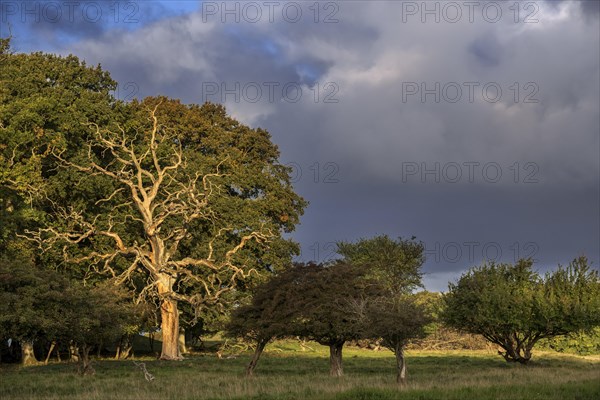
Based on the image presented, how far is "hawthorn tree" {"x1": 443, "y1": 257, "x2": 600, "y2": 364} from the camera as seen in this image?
43750 mm

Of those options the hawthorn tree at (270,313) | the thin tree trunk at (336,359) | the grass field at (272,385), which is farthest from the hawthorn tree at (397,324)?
the hawthorn tree at (270,313)

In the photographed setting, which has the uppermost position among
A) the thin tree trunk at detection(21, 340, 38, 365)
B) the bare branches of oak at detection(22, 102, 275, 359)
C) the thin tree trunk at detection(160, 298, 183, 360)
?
the bare branches of oak at detection(22, 102, 275, 359)

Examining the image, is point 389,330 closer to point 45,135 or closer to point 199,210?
point 199,210

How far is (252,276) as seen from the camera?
5444 cm

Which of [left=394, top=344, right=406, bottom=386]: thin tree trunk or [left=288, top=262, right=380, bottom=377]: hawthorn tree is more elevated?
[left=288, top=262, right=380, bottom=377]: hawthorn tree

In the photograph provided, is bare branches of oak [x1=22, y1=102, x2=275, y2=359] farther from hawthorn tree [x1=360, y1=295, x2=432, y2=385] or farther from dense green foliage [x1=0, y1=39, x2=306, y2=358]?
hawthorn tree [x1=360, y1=295, x2=432, y2=385]

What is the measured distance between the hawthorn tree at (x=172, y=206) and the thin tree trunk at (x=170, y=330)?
2.8 inches

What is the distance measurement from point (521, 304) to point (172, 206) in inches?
950

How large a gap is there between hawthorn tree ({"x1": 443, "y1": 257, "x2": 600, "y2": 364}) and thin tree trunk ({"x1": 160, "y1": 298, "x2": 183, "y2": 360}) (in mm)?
18701

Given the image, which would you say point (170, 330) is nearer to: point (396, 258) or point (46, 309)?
point (46, 309)

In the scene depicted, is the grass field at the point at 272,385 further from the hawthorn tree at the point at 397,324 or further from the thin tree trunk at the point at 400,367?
the hawthorn tree at the point at 397,324

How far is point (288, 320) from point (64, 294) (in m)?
10.5

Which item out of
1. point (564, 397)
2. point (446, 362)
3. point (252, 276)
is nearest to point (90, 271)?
point (252, 276)

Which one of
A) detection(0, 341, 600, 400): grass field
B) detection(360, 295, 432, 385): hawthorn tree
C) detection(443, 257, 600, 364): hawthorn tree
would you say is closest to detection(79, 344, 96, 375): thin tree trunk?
detection(0, 341, 600, 400): grass field
